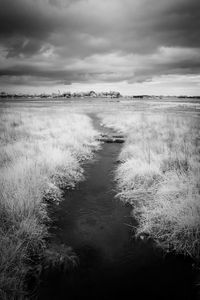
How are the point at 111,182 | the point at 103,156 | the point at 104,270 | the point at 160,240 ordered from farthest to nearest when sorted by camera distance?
the point at 103,156
the point at 111,182
the point at 160,240
the point at 104,270

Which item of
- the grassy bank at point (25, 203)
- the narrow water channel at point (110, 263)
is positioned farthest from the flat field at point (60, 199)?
the narrow water channel at point (110, 263)

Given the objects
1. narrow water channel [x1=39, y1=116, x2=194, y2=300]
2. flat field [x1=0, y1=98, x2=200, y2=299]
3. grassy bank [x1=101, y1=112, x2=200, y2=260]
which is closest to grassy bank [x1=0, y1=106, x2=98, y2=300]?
flat field [x1=0, y1=98, x2=200, y2=299]

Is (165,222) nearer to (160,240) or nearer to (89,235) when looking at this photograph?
Answer: (160,240)

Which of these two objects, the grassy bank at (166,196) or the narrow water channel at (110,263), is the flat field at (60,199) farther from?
the narrow water channel at (110,263)

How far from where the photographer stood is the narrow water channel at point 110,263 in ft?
11.6

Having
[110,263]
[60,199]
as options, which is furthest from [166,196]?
[60,199]

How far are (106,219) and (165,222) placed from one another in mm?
1714

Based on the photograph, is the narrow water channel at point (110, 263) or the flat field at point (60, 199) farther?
the flat field at point (60, 199)

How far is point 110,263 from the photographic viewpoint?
4180 mm

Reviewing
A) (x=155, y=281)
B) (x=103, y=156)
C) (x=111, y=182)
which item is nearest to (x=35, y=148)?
(x=103, y=156)

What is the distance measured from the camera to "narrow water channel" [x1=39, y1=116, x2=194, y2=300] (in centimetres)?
353

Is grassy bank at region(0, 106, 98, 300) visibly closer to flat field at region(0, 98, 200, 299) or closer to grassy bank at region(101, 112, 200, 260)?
flat field at region(0, 98, 200, 299)

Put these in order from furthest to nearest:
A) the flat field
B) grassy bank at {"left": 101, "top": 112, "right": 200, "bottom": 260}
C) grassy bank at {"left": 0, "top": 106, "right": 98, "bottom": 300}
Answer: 1. grassy bank at {"left": 101, "top": 112, "right": 200, "bottom": 260}
2. the flat field
3. grassy bank at {"left": 0, "top": 106, "right": 98, "bottom": 300}

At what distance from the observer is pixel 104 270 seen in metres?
4.00
